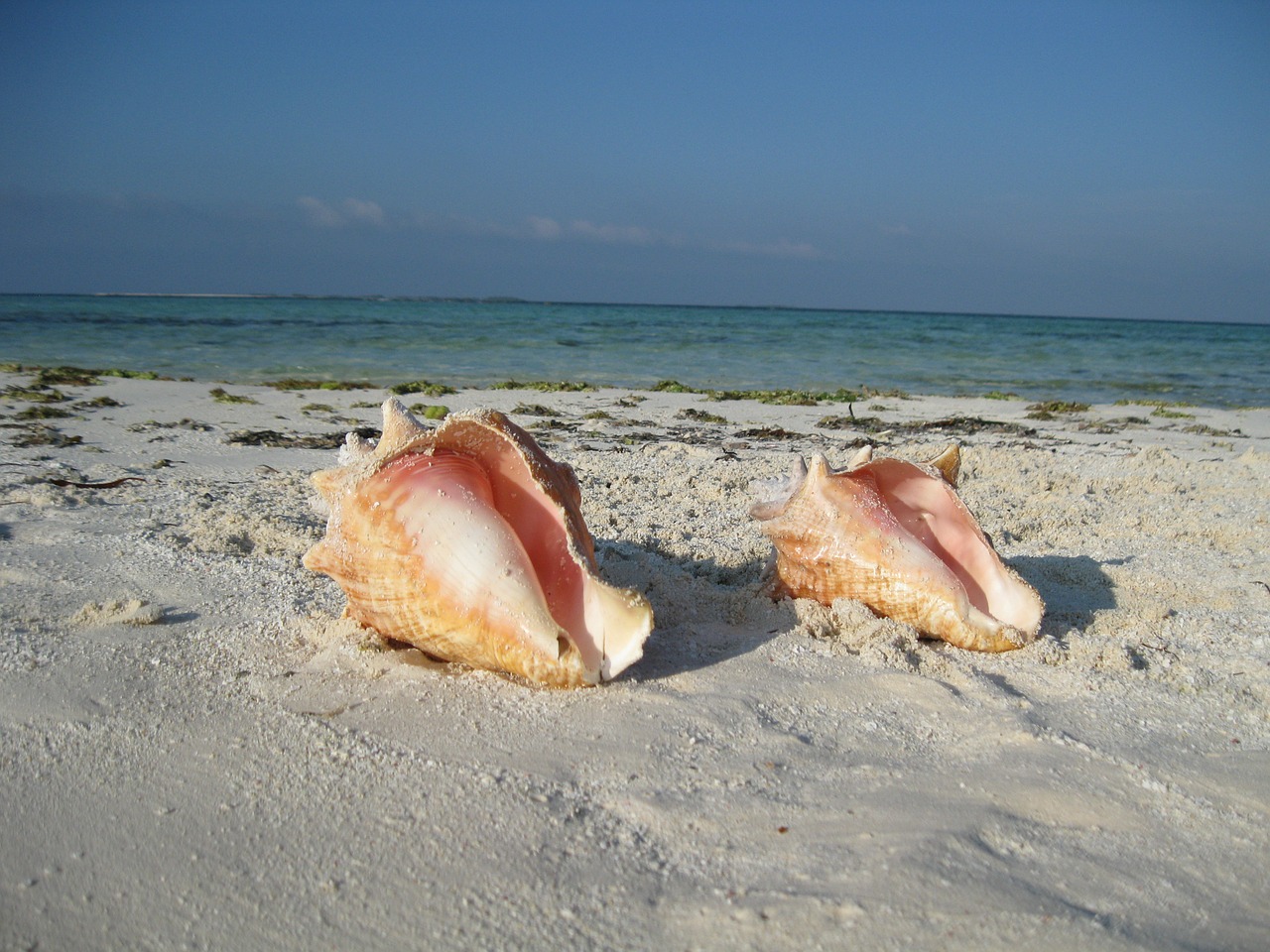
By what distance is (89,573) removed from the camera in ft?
9.84

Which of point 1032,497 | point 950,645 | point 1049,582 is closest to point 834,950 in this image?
Result: point 950,645

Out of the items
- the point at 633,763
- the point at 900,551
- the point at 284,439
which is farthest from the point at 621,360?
the point at 633,763

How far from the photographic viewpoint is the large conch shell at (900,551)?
2758 mm

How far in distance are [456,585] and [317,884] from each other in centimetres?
85

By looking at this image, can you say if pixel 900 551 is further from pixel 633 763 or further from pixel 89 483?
pixel 89 483

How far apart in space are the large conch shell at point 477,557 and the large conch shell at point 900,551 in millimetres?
813

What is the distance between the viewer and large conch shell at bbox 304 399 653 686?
2256mm

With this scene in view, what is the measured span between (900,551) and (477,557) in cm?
134

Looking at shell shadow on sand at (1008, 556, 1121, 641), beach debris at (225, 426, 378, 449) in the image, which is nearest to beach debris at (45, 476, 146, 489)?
beach debris at (225, 426, 378, 449)

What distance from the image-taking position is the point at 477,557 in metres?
2.29

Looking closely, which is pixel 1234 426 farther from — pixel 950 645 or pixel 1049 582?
pixel 950 645

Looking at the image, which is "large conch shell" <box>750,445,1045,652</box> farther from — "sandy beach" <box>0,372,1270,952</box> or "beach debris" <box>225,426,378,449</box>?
"beach debris" <box>225,426,378,449</box>

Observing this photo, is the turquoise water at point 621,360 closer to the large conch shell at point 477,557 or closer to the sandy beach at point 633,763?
the sandy beach at point 633,763

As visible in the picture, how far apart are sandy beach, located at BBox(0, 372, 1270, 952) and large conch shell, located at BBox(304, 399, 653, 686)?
0.12 m
